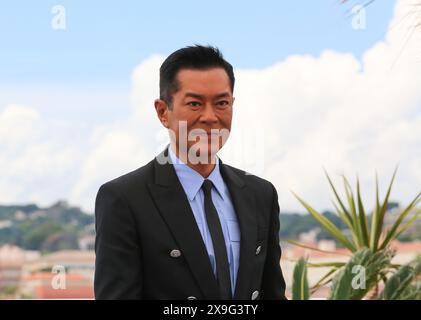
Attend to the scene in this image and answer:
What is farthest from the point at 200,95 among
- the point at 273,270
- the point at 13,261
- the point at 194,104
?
the point at 13,261

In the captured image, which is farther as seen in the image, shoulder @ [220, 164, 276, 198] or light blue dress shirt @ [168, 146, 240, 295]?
shoulder @ [220, 164, 276, 198]

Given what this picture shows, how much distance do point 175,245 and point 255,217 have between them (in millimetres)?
190

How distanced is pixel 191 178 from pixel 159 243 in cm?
16

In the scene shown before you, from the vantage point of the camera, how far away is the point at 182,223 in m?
1.56

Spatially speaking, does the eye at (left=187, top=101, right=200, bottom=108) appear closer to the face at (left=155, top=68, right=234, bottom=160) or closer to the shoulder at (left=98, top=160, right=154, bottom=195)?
the face at (left=155, top=68, right=234, bottom=160)

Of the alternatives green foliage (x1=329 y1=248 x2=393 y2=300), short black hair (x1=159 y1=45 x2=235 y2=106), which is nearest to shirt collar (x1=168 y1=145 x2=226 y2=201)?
short black hair (x1=159 y1=45 x2=235 y2=106)

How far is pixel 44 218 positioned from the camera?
146 feet

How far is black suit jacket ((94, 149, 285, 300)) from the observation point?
153cm

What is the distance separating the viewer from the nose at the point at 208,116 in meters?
1.53

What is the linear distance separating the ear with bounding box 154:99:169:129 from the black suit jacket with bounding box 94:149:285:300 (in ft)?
0.31

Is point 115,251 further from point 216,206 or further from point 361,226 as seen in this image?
point 361,226
